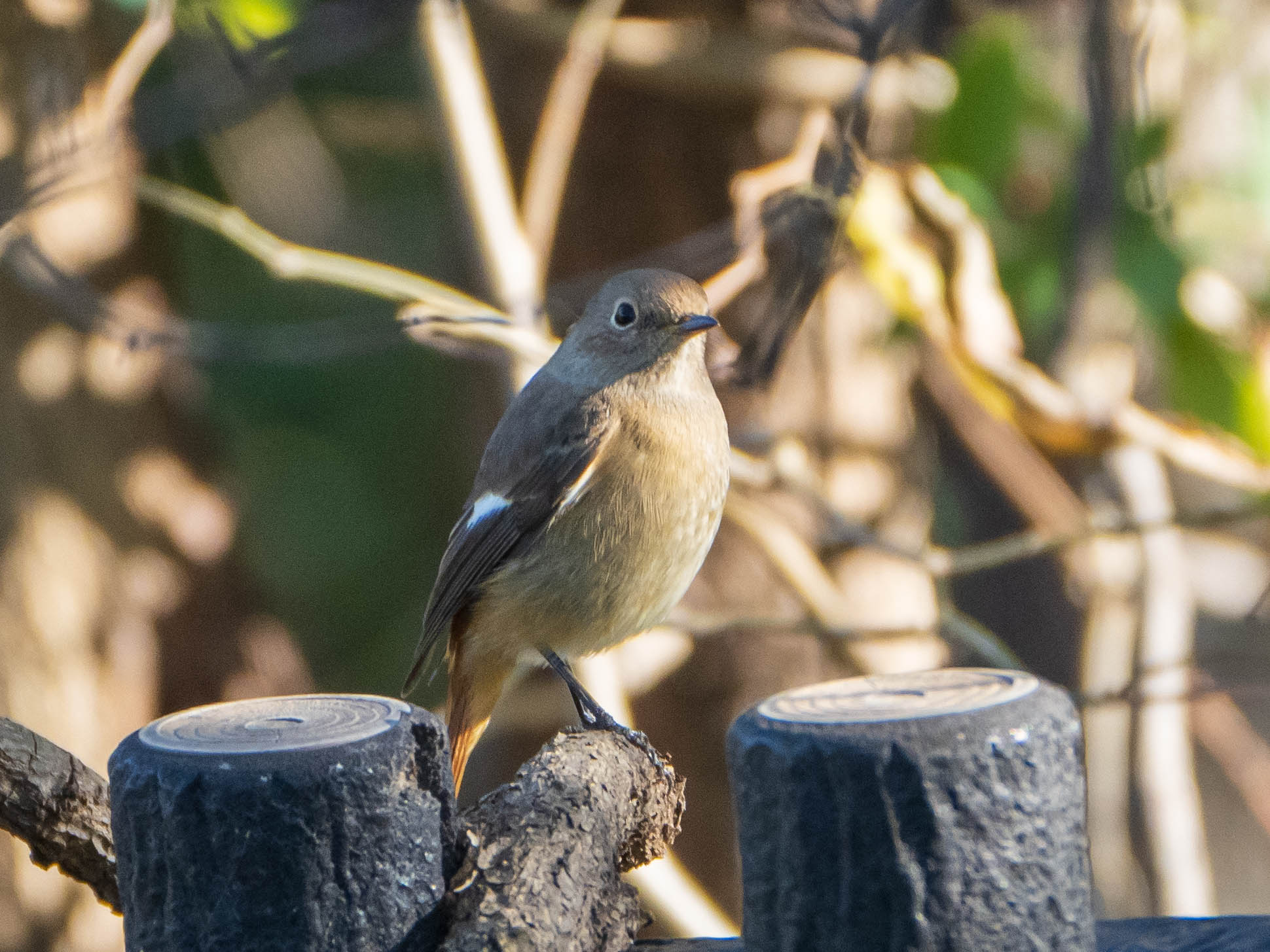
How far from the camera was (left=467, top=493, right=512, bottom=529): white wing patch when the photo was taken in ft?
10.0

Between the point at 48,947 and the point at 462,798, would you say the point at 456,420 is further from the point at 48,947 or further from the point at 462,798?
the point at 48,947

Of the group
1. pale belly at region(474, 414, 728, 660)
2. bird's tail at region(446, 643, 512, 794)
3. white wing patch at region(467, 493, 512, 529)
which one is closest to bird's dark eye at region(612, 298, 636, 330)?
pale belly at region(474, 414, 728, 660)

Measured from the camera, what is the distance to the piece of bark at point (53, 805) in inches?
69.7

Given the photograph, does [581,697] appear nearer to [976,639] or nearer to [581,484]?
[581,484]

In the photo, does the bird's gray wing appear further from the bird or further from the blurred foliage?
the blurred foliage

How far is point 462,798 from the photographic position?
5.89 m

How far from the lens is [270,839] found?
3.98 ft

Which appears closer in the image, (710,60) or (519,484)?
(519,484)

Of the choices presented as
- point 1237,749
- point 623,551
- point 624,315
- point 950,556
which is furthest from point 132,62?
point 1237,749

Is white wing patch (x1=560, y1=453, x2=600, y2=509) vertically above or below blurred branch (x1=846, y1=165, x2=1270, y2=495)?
below

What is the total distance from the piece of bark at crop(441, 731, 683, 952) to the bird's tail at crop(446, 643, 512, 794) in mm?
1414

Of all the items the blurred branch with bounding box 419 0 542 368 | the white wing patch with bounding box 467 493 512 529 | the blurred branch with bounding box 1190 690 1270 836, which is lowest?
the blurred branch with bounding box 1190 690 1270 836

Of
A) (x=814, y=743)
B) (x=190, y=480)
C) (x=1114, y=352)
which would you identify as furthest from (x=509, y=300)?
(x=814, y=743)

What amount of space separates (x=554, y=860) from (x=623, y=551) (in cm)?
142
